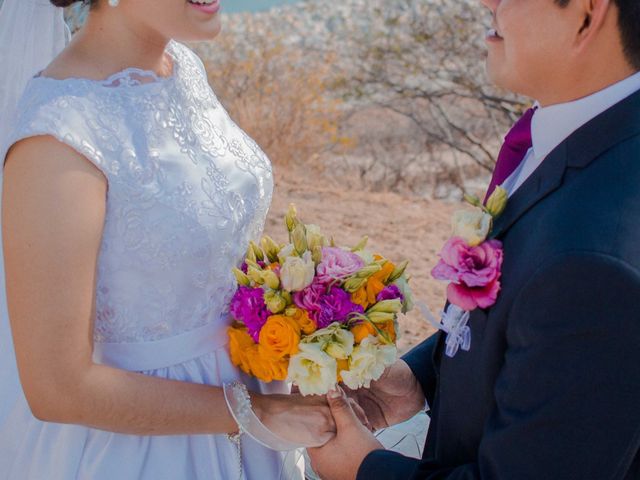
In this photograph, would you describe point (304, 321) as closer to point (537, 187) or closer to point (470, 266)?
point (470, 266)

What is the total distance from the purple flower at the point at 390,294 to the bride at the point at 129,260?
315 mm

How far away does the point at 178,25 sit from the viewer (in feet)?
7.11

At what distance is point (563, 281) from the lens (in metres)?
1.61

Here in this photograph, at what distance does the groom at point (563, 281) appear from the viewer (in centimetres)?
159

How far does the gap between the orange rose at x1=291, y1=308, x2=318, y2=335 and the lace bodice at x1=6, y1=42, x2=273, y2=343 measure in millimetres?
245

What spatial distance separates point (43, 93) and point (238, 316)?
2.25 feet

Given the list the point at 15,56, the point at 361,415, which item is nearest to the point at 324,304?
the point at 361,415

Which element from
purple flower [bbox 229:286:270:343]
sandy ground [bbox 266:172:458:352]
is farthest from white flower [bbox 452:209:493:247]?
sandy ground [bbox 266:172:458:352]

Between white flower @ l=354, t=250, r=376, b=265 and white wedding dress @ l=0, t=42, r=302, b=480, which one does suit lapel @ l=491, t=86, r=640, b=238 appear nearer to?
white flower @ l=354, t=250, r=376, b=265

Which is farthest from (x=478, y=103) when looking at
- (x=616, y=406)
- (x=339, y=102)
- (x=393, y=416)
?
(x=616, y=406)

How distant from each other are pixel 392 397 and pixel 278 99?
7.01 meters

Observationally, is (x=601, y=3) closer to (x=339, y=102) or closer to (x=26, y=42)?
(x=26, y=42)

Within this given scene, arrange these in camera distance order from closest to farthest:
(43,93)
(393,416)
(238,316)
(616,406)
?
1. (616,406)
2. (43,93)
3. (238,316)
4. (393,416)

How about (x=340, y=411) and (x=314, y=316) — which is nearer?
(x=314, y=316)
